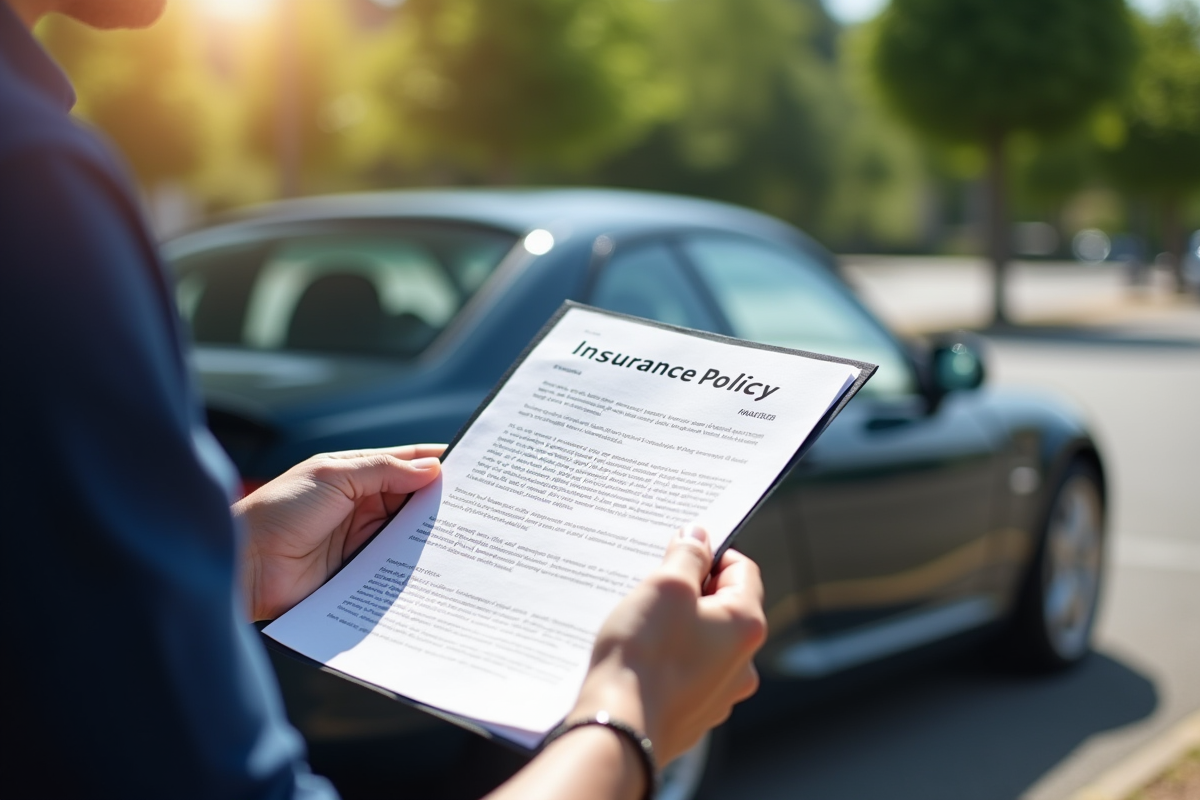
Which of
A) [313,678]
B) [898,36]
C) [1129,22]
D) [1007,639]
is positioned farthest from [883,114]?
[313,678]

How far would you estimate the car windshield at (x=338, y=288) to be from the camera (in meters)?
3.51

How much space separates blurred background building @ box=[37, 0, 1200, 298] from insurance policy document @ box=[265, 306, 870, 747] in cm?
1556

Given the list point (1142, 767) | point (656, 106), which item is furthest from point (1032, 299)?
point (1142, 767)

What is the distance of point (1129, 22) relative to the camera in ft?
83.1

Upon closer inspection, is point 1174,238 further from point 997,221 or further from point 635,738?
point 635,738

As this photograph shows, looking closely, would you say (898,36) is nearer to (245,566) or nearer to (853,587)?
(853,587)

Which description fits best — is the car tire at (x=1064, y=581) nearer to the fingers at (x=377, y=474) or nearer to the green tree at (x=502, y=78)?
the fingers at (x=377, y=474)

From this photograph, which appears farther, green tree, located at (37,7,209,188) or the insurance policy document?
green tree, located at (37,7,209,188)

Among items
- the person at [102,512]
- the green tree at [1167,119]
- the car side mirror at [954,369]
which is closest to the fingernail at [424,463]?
the person at [102,512]

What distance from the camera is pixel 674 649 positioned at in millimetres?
1145

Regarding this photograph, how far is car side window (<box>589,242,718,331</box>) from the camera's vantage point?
138 inches

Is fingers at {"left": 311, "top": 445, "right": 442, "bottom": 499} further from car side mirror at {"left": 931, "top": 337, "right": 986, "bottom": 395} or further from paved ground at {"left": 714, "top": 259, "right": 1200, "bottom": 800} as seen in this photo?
car side mirror at {"left": 931, "top": 337, "right": 986, "bottom": 395}

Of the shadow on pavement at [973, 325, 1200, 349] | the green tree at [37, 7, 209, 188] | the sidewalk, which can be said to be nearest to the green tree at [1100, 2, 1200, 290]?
the sidewalk

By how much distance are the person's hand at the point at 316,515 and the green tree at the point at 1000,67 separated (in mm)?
24709
